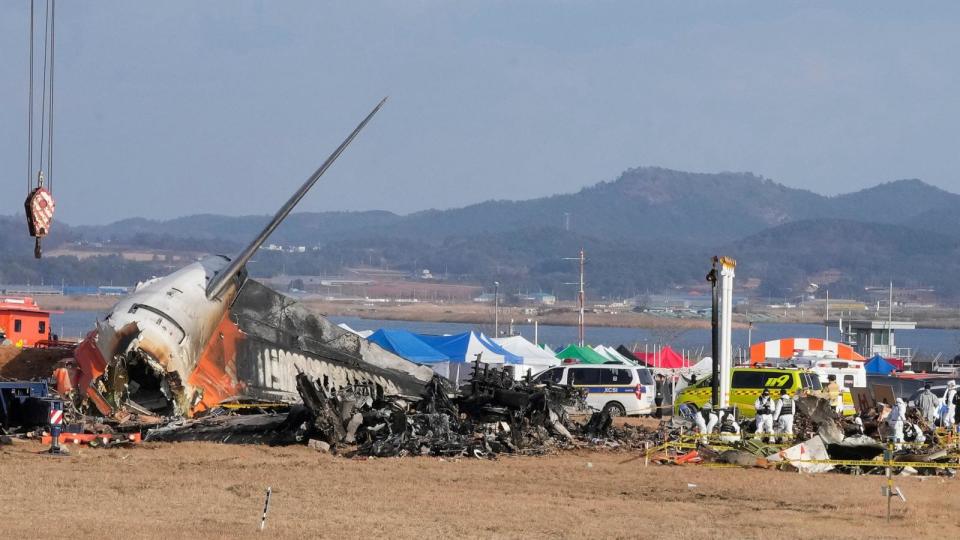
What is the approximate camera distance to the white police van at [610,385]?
43125mm

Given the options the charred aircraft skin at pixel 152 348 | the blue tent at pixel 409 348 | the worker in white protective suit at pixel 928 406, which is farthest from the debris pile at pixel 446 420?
the blue tent at pixel 409 348

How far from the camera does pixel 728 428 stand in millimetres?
29969

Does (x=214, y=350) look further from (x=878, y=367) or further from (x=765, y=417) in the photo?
(x=878, y=367)

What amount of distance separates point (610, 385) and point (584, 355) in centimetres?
1716

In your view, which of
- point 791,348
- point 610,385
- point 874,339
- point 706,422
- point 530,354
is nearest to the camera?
point 706,422

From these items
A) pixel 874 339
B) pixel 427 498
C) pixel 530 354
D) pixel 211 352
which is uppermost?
pixel 211 352

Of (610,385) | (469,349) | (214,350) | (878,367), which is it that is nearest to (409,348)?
(469,349)

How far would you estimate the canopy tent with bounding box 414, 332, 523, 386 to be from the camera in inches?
2119

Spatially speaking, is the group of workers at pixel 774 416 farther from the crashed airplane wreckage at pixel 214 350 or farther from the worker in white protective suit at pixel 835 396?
the crashed airplane wreckage at pixel 214 350

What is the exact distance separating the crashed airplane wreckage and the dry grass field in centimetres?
222

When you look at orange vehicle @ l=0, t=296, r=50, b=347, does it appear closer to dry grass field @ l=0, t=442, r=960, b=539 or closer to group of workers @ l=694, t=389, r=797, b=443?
dry grass field @ l=0, t=442, r=960, b=539

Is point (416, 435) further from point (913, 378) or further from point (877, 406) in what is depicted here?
point (913, 378)

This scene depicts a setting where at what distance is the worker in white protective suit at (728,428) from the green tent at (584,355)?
27518 millimetres

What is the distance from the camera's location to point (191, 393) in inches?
1201
